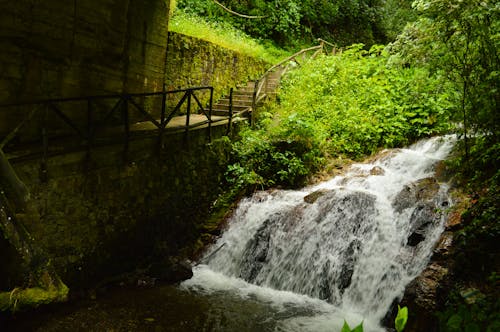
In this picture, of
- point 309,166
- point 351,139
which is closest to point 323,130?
point 351,139

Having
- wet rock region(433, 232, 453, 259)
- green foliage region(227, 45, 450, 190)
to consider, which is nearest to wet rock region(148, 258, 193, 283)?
green foliage region(227, 45, 450, 190)

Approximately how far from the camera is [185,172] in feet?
29.9

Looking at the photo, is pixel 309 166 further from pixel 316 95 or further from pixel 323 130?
pixel 316 95

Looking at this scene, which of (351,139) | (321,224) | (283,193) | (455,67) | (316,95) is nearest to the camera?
(455,67)

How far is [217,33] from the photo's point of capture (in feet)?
45.6

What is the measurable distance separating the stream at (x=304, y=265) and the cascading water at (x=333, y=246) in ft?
0.06

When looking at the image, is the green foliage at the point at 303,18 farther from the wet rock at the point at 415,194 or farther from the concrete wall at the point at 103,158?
the wet rock at the point at 415,194

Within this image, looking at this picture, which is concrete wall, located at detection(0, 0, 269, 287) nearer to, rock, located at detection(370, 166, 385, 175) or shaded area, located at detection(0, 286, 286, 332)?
shaded area, located at detection(0, 286, 286, 332)

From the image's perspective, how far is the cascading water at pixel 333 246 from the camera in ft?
22.3

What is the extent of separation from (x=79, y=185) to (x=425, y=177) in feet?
24.1

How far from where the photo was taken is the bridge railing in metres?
6.18

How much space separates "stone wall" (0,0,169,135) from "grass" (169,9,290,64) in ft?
5.05

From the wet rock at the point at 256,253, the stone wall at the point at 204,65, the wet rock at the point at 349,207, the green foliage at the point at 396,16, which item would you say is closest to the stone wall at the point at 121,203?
the wet rock at the point at 256,253

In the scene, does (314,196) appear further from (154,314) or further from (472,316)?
(472,316)
